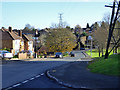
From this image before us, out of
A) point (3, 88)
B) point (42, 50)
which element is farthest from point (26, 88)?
point (42, 50)

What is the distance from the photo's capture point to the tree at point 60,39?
202ft

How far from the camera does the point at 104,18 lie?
4556 centimetres

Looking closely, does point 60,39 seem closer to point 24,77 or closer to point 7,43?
point 7,43

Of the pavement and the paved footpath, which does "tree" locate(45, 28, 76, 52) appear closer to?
the pavement

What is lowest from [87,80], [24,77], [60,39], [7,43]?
[24,77]

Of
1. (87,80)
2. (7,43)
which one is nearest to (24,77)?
(87,80)

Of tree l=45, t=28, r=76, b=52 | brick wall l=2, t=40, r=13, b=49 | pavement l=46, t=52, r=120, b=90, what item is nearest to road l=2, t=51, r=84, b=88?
pavement l=46, t=52, r=120, b=90

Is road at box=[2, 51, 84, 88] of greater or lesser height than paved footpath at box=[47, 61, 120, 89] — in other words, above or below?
below

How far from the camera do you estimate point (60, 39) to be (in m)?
61.4

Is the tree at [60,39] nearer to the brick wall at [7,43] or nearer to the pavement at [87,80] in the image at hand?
the brick wall at [7,43]

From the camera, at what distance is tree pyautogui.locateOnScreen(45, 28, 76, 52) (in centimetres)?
6150

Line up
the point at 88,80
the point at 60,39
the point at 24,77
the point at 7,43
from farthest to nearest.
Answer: the point at 60,39
the point at 7,43
the point at 24,77
the point at 88,80

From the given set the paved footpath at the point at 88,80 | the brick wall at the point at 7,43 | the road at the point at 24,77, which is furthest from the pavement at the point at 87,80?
the brick wall at the point at 7,43

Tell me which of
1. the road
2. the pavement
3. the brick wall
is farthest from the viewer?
the brick wall
